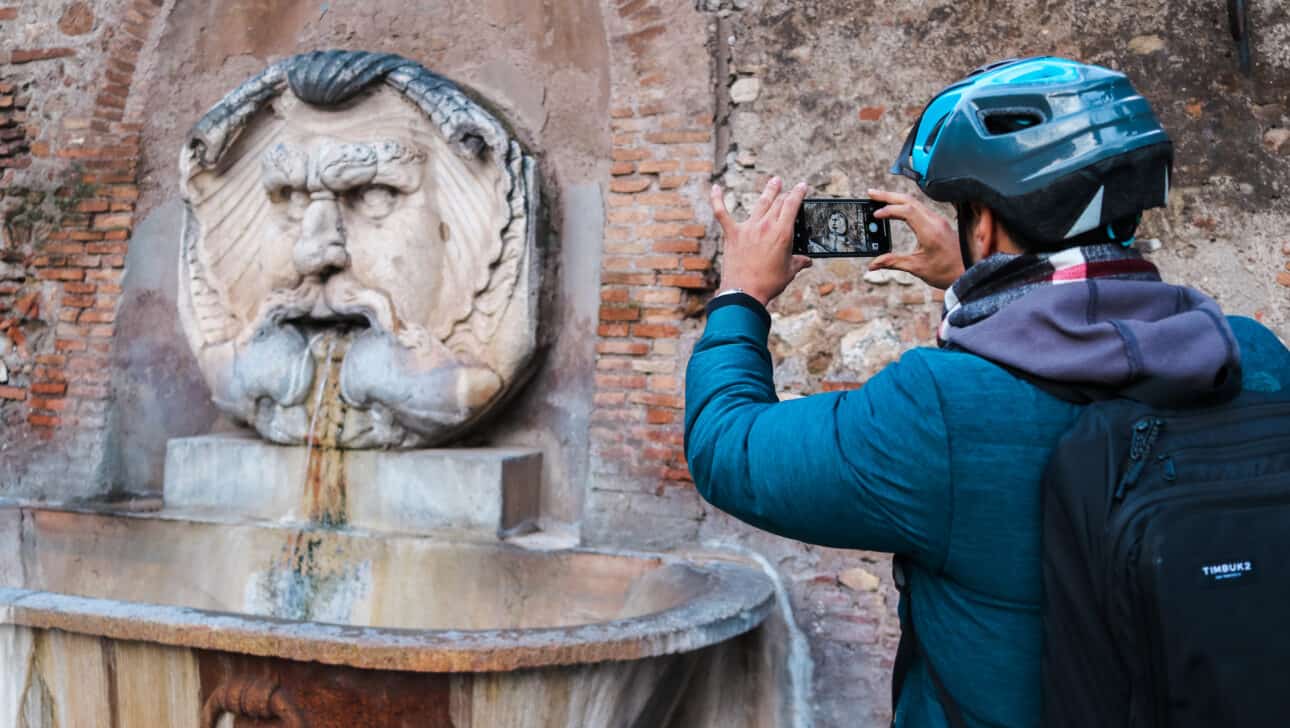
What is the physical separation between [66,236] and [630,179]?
2.65 metres

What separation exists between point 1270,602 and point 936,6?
303 cm

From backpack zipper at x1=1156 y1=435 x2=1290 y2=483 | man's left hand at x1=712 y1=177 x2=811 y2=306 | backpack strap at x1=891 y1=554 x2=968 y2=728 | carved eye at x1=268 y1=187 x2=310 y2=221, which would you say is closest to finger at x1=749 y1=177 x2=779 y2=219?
man's left hand at x1=712 y1=177 x2=811 y2=306

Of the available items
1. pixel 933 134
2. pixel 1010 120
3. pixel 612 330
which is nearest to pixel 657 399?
pixel 612 330

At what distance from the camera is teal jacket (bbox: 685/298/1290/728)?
122cm

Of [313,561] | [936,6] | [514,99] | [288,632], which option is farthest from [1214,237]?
[313,561]

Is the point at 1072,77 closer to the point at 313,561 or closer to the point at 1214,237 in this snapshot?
the point at 1214,237

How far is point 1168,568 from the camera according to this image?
1.12 metres

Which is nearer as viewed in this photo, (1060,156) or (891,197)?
(1060,156)

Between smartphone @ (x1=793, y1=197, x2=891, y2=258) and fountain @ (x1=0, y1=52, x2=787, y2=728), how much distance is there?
1.63m

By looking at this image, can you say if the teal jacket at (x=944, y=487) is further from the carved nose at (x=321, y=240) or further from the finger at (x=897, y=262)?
the carved nose at (x=321, y=240)

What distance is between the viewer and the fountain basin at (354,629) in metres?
2.58

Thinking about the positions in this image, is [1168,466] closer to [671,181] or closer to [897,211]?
[897,211]

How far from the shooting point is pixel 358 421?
13.6 ft

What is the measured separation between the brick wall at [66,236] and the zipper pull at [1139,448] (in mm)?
4491
